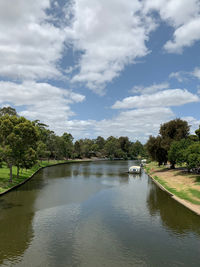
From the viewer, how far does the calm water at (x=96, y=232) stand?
16844 millimetres

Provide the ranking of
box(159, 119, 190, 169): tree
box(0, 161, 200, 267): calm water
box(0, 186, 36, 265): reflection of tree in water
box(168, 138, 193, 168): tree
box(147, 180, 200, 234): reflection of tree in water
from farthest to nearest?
box(159, 119, 190, 169): tree → box(168, 138, 193, 168): tree → box(147, 180, 200, 234): reflection of tree in water → box(0, 186, 36, 265): reflection of tree in water → box(0, 161, 200, 267): calm water

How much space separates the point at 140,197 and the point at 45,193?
17.9 metres

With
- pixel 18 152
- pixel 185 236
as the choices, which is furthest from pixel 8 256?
pixel 18 152

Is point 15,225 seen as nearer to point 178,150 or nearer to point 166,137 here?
point 178,150

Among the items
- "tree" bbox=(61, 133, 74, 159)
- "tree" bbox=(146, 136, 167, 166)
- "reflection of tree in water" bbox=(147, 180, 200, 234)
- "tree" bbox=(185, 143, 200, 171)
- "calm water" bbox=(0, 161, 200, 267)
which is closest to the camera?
"calm water" bbox=(0, 161, 200, 267)

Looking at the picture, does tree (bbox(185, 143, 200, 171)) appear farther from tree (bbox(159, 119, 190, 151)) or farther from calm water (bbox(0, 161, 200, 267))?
tree (bbox(159, 119, 190, 151))

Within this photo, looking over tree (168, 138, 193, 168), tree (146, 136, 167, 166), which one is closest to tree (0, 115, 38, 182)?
tree (168, 138, 193, 168)

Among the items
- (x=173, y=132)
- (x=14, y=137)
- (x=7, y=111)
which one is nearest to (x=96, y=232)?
(x=14, y=137)

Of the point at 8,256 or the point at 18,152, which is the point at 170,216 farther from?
the point at 18,152

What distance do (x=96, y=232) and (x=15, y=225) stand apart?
9.25 m

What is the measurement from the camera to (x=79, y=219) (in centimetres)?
2634

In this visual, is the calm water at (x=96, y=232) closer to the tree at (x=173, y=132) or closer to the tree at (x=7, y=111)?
the tree at (x=173, y=132)

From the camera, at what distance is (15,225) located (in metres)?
24.3

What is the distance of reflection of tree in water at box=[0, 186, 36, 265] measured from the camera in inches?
711
